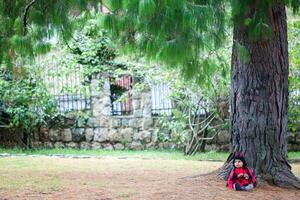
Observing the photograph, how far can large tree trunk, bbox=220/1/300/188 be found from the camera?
18.9ft

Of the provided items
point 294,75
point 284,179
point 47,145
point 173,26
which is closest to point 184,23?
point 173,26

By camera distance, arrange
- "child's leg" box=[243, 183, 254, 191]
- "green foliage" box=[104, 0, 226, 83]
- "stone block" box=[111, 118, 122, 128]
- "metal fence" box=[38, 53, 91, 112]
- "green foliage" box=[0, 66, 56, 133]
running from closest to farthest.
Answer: "green foliage" box=[104, 0, 226, 83] → "child's leg" box=[243, 183, 254, 191] → "green foliage" box=[0, 66, 56, 133] → "metal fence" box=[38, 53, 91, 112] → "stone block" box=[111, 118, 122, 128]

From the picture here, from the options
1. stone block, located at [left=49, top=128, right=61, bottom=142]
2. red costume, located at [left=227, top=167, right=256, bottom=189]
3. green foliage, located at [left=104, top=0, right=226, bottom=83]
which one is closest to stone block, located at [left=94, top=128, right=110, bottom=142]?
stone block, located at [left=49, top=128, right=61, bottom=142]

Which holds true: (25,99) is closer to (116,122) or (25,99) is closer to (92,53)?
(92,53)

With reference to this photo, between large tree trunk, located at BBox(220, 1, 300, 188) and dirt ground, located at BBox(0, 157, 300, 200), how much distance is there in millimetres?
312

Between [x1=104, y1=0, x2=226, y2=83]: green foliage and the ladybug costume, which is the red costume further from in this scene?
[x1=104, y1=0, x2=226, y2=83]: green foliage

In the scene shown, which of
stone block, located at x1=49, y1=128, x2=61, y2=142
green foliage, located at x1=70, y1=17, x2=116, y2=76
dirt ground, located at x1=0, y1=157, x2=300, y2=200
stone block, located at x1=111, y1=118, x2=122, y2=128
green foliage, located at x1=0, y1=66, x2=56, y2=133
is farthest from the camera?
stone block, located at x1=49, y1=128, x2=61, y2=142

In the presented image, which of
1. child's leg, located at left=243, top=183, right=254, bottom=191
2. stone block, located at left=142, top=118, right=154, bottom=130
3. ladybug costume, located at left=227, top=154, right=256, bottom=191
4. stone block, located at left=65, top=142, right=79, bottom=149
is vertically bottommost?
child's leg, located at left=243, top=183, right=254, bottom=191

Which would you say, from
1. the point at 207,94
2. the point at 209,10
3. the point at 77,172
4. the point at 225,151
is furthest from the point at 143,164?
the point at 209,10

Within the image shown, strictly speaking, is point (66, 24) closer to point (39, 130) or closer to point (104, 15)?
point (104, 15)

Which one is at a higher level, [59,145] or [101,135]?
[101,135]

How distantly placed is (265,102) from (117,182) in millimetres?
2140

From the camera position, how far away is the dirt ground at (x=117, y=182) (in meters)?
5.30

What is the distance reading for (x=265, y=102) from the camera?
577cm
